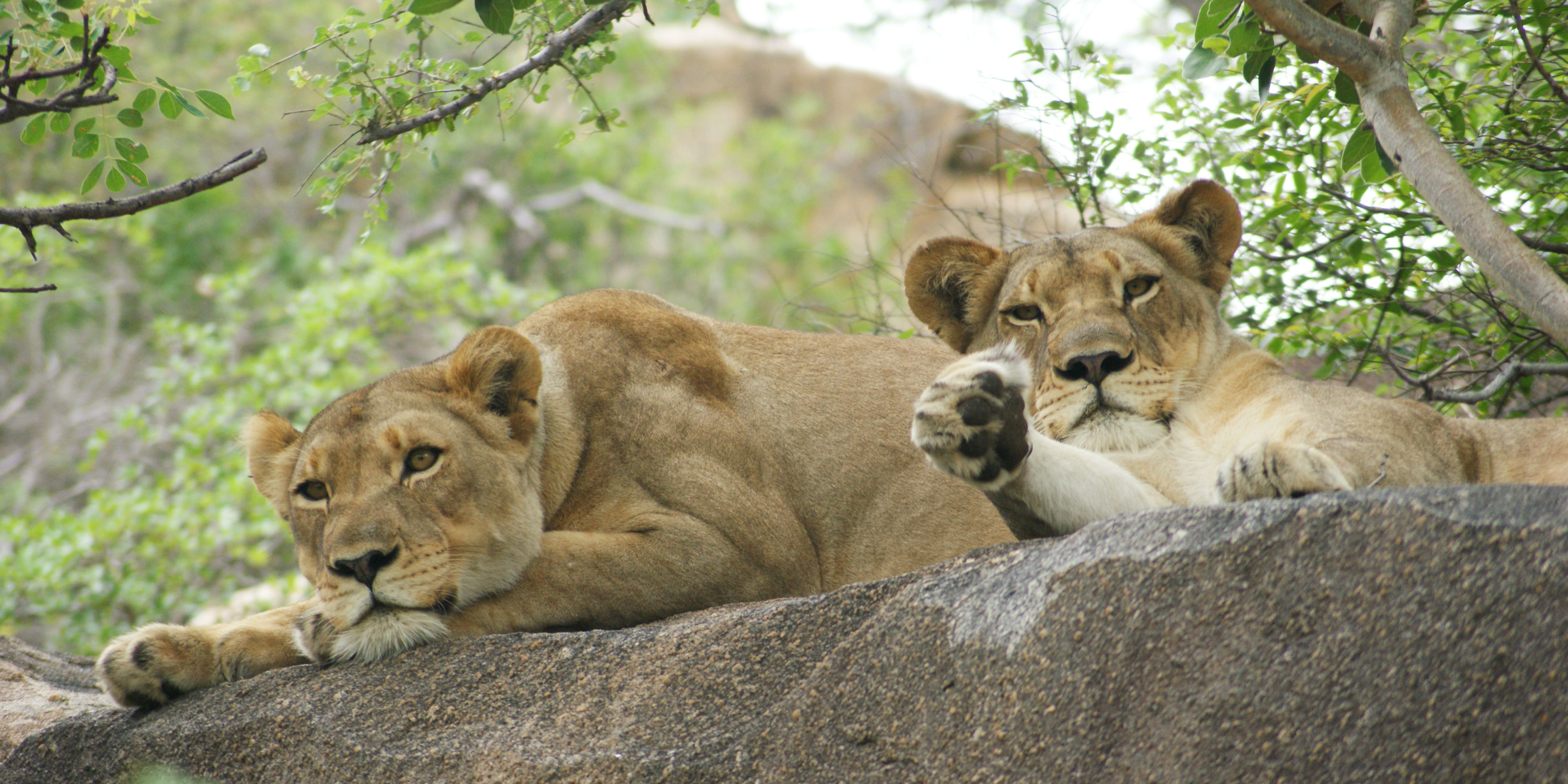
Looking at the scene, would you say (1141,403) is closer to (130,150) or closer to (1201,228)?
(1201,228)

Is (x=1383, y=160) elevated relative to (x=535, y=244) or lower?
elevated

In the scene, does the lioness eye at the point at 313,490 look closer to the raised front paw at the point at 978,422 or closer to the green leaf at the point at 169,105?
the green leaf at the point at 169,105

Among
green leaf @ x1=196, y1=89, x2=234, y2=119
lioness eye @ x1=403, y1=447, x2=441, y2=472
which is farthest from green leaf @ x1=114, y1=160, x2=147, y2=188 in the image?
lioness eye @ x1=403, y1=447, x2=441, y2=472

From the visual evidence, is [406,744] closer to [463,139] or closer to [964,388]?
[964,388]

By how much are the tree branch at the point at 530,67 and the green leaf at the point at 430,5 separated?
966 mm

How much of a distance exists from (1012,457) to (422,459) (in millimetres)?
1706

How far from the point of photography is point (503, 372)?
13.0ft

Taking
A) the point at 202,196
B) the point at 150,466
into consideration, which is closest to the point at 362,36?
the point at 202,196

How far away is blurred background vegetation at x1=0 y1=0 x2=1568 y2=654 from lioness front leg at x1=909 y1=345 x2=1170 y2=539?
45.5 inches

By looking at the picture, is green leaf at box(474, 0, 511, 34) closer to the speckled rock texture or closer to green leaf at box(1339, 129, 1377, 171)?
the speckled rock texture

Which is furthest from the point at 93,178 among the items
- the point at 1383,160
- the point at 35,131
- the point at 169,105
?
the point at 1383,160

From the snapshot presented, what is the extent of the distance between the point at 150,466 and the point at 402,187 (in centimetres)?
602

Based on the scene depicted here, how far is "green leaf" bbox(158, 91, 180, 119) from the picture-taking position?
3420 millimetres

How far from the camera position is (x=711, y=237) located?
50.6 feet
